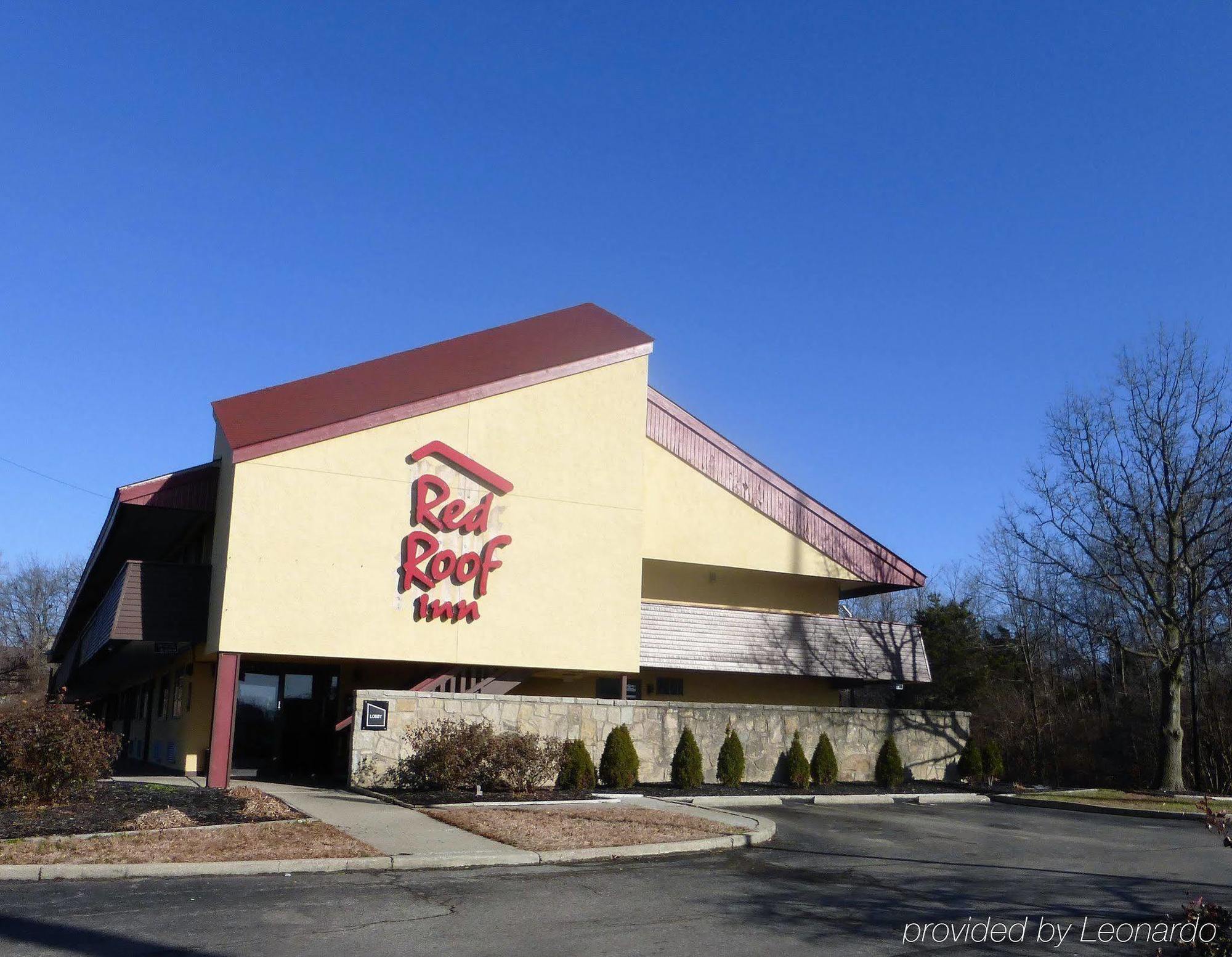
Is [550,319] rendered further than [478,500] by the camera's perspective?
Yes

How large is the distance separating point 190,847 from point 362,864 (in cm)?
198

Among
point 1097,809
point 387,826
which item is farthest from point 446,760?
point 1097,809

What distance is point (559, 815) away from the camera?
14555 mm

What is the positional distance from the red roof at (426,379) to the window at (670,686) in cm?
869

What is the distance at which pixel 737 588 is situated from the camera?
89.7ft

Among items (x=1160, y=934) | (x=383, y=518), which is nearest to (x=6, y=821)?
(x=383, y=518)

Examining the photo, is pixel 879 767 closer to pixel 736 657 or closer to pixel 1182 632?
pixel 736 657

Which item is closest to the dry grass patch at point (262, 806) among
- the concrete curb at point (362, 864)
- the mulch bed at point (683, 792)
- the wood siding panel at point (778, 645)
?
the mulch bed at point (683, 792)

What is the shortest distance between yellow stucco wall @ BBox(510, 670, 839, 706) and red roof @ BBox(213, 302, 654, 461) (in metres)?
7.98

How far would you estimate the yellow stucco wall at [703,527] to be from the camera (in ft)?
82.7

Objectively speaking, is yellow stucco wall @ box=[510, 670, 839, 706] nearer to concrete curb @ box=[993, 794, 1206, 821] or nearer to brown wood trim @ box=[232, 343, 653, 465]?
concrete curb @ box=[993, 794, 1206, 821]

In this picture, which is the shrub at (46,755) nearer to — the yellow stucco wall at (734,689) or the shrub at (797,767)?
the yellow stucco wall at (734,689)

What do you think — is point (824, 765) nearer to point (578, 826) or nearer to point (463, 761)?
point (463, 761)

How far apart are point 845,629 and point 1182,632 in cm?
791
